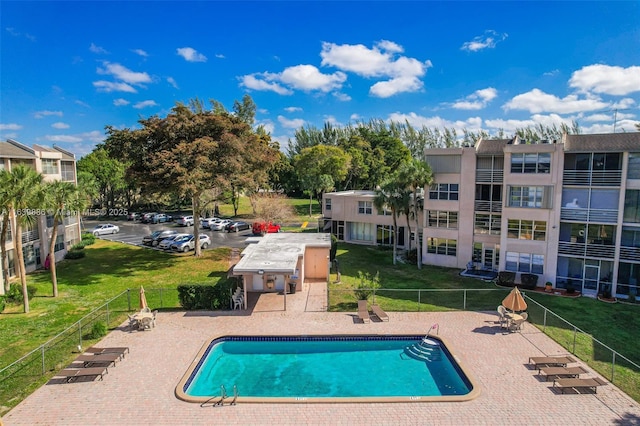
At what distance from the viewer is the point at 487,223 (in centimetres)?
3183

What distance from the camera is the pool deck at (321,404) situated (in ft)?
43.7

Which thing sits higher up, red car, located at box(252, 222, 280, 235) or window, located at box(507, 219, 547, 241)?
window, located at box(507, 219, 547, 241)

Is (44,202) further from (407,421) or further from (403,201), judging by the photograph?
(403,201)

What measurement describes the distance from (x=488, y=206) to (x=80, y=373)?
28.5 m

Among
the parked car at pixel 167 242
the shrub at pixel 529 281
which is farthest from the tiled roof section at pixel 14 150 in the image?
the shrub at pixel 529 281

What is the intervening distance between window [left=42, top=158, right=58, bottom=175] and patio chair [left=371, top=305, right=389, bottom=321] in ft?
98.8

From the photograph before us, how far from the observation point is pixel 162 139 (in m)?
36.2

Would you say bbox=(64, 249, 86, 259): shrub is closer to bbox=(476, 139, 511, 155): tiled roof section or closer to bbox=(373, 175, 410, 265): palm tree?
bbox=(373, 175, 410, 265): palm tree

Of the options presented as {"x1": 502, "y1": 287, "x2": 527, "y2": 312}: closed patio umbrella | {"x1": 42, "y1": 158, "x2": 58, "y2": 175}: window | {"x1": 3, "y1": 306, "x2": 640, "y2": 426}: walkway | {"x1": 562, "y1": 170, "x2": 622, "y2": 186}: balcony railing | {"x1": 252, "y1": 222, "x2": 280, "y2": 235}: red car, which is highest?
{"x1": 42, "y1": 158, "x2": 58, "y2": 175}: window

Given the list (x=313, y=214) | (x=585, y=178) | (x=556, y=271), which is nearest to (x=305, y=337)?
(x=556, y=271)

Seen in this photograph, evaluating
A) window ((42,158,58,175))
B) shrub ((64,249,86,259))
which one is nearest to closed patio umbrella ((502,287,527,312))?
shrub ((64,249,86,259))

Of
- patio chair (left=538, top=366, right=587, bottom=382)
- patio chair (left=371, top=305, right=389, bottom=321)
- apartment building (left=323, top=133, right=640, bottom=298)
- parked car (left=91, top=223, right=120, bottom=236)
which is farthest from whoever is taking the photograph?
parked car (left=91, top=223, right=120, bottom=236)

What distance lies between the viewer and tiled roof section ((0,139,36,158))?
30120 mm

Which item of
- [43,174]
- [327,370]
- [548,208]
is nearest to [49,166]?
[43,174]
